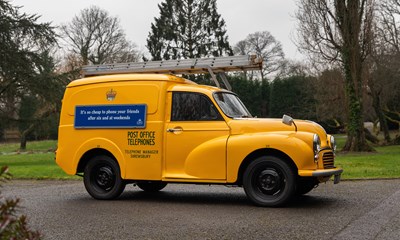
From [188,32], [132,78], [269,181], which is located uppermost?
[188,32]

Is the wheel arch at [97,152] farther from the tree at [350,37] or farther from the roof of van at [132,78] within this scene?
the tree at [350,37]

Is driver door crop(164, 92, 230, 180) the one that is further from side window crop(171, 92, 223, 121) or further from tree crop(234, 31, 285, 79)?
tree crop(234, 31, 285, 79)

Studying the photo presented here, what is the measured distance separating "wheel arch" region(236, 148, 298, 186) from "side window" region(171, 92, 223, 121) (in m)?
0.92

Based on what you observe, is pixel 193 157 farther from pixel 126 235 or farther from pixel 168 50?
pixel 168 50

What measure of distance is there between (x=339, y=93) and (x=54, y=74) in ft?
60.5

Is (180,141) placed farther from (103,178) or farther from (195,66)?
(195,66)

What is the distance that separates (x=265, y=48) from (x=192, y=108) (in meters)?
50.3

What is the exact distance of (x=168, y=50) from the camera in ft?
152

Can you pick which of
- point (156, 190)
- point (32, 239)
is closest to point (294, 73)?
point (156, 190)

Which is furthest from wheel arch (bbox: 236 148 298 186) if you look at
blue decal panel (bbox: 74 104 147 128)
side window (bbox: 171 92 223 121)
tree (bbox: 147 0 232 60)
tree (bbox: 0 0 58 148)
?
tree (bbox: 147 0 232 60)

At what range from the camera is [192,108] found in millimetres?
8672

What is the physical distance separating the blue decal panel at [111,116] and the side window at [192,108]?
0.59 metres

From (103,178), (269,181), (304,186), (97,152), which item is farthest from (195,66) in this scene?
(304,186)

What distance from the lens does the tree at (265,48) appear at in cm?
5656
